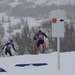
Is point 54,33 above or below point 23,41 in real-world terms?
above

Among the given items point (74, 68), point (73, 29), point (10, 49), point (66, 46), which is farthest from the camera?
point (73, 29)

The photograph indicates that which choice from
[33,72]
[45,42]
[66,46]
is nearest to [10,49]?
[45,42]

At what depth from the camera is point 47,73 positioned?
9875 mm

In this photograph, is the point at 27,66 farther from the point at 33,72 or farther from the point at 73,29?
A: the point at 73,29

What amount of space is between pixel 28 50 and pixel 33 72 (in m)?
37.5

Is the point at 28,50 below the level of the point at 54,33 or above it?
→ below

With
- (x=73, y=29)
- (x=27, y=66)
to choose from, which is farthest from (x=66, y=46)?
(x=27, y=66)

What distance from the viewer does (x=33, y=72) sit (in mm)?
10195

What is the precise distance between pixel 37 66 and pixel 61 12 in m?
2.36

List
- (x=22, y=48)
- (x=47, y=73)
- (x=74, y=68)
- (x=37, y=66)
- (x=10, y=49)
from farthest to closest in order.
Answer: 1. (x=22, y=48)
2. (x=10, y=49)
3. (x=37, y=66)
4. (x=74, y=68)
5. (x=47, y=73)

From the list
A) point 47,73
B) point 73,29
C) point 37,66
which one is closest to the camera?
point 47,73

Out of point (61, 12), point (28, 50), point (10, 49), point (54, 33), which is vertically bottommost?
point (28, 50)

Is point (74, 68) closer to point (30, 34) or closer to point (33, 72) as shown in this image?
point (33, 72)

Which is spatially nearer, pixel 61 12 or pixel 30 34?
pixel 61 12
